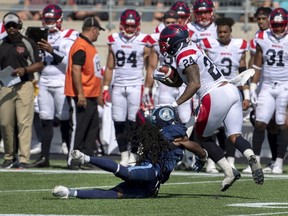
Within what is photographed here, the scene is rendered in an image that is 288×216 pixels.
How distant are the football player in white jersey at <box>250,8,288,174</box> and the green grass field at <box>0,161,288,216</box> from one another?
0.98 m

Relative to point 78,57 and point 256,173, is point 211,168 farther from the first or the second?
point 256,173

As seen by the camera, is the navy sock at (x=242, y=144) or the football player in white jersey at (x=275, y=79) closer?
the navy sock at (x=242, y=144)

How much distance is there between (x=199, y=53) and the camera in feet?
33.6

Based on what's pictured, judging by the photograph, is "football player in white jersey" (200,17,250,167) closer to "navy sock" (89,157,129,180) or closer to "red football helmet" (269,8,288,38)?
"red football helmet" (269,8,288,38)

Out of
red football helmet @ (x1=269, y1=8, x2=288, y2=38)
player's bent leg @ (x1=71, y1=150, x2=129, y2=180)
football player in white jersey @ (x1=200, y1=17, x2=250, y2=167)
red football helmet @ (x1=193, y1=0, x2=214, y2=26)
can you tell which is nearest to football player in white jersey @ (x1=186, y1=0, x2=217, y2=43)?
red football helmet @ (x1=193, y1=0, x2=214, y2=26)

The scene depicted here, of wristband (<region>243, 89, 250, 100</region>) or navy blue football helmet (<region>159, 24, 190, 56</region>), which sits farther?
wristband (<region>243, 89, 250, 100</region>)

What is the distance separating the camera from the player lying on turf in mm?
9273

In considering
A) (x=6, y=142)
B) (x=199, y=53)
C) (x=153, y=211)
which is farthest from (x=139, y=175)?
(x=6, y=142)

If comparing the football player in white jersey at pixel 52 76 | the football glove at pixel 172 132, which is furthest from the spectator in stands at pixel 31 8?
the football glove at pixel 172 132

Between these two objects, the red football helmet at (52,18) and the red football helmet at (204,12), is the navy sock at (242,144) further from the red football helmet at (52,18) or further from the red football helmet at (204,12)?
the red football helmet at (52,18)

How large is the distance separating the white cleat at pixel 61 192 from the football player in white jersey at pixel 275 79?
4.76 meters

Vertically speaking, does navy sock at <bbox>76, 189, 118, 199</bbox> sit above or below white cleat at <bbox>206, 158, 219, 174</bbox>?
above

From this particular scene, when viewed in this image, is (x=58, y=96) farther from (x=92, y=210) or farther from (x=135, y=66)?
(x=92, y=210)

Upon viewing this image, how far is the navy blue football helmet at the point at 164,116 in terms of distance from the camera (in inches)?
387
